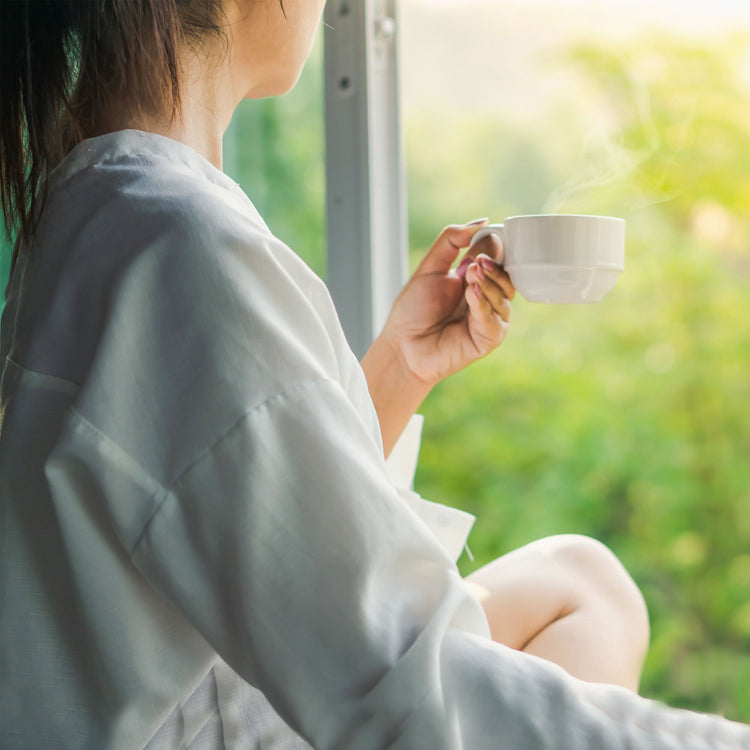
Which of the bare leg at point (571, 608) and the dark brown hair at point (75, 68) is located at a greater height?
the dark brown hair at point (75, 68)

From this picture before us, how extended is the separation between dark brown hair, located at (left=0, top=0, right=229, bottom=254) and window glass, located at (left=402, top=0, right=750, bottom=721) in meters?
1.33

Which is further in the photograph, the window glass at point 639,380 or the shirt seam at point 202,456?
the window glass at point 639,380

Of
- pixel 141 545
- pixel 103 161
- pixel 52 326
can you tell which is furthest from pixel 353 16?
pixel 141 545

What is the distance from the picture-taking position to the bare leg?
0.84m

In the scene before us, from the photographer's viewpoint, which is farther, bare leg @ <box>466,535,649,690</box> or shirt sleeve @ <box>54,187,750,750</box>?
bare leg @ <box>466,535,649,690</box>

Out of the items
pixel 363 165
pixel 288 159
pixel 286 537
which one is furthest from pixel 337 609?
pixel 288 159

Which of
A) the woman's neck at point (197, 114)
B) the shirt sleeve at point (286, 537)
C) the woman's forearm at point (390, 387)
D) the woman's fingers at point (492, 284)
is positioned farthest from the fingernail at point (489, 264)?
the shirt sleeve at point (286, 537)

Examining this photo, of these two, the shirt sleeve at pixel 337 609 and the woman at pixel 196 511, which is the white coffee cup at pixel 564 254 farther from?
the shirt sleeve at pixel 337 609

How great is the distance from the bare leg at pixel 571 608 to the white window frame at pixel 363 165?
504 millimetres

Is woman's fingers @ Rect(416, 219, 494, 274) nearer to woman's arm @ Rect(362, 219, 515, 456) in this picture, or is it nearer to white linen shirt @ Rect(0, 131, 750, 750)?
woman's arm @ Rect(362, 219, 515, 456)

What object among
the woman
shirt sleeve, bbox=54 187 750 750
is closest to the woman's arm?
the woman

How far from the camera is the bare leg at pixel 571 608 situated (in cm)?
84

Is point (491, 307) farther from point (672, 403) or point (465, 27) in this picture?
point (672, 403)

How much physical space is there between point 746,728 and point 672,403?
1797 millimetres
